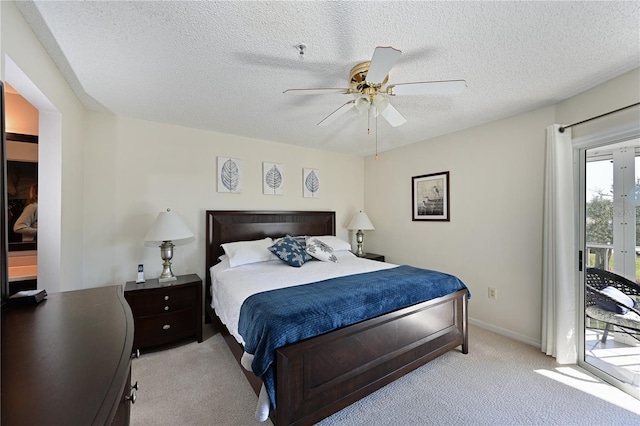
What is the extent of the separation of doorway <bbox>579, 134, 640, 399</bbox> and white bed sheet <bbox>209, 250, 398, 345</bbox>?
1805 millimetres

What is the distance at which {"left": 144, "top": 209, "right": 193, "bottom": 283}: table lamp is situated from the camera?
8.63 feet

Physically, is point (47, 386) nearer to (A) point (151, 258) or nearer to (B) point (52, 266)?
(B) point (52, 266)

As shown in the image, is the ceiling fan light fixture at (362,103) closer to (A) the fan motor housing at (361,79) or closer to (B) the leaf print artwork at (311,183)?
(A) the fan motor housing at (361,79)

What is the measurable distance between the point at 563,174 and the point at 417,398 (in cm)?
234

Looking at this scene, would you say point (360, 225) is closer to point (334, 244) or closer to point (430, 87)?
point (334, 244)

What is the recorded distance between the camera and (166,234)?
8.65 feet

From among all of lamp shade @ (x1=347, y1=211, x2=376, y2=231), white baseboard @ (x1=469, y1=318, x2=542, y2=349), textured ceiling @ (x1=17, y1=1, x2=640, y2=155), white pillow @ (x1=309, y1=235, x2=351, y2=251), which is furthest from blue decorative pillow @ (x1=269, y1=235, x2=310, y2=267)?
white baseboard @ (x1=469, y1=318, x2=542, y2=349)

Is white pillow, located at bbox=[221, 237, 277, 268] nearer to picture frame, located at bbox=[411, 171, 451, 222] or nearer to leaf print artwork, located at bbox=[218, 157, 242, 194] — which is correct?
leaf print artwork, located at bbox=[218, 157, 242, 194]

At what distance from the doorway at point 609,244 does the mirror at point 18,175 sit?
4.86 m

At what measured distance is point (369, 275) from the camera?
2.50 m

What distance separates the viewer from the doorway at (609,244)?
2.03 m

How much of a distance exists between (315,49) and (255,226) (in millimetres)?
2442

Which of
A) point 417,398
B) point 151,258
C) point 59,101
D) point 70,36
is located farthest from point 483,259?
point 59,101

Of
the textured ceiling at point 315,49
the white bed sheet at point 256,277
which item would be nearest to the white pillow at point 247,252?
the white bed sheet at point 256,277
